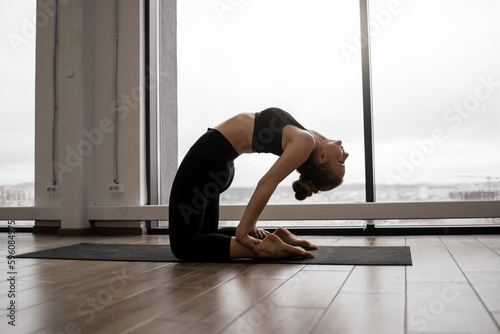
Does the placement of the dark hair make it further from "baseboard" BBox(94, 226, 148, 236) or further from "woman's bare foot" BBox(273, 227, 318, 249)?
"baseboard" BBox(94, 226, 148, 236)

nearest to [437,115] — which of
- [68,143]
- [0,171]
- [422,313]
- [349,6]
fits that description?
[349,6]

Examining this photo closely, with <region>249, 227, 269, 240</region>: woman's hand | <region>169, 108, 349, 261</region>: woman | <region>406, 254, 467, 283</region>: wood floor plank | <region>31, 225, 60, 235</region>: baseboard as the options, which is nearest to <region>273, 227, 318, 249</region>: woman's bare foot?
<region>249, 227, 269, 240</region>: woman's hand

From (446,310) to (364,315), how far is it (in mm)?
223

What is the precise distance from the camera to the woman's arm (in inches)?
76.9

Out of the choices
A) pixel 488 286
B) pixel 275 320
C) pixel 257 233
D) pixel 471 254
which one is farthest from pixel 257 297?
pixel 471 254

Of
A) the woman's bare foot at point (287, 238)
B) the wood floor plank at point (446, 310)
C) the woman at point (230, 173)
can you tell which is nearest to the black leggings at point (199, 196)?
the woman at point (230, 173)

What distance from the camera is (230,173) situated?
2.24m

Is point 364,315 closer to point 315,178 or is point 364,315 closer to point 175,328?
point 175,328

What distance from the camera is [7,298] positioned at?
1460 mm

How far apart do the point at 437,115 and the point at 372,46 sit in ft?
2.32

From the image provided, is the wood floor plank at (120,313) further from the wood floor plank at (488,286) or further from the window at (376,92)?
the window at (376,92)

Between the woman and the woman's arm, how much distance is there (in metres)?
0.03

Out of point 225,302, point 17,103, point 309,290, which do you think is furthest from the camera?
point 17,103

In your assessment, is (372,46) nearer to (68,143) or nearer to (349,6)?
(349,6)
